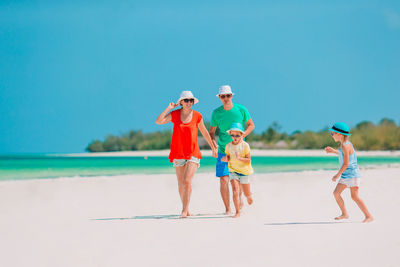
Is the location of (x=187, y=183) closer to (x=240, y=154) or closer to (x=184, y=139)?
(x=184, y=139)

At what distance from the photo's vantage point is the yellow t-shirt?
6.72 meters

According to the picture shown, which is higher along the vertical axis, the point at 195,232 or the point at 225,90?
the point at 225,90

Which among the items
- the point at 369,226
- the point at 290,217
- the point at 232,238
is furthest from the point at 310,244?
the point at 290,217

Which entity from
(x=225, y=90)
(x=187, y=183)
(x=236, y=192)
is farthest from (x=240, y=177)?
(x=225, y=90)

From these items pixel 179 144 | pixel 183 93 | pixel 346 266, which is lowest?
pixel 346 266

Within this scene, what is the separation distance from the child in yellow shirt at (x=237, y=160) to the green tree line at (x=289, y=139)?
51506 mm

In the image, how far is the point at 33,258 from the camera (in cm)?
445

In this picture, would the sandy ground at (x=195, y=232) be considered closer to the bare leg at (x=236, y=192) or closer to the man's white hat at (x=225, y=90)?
the bare leg at (x=236, y=192)

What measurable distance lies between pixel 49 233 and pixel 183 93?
2.63 m

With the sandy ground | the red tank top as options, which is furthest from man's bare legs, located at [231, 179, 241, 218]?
the red tank top

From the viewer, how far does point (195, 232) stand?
5582mm

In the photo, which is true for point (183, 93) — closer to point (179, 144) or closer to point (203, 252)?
point (179, 144)

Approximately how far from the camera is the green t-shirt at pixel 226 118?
715 cm

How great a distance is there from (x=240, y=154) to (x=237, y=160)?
0.10 m
